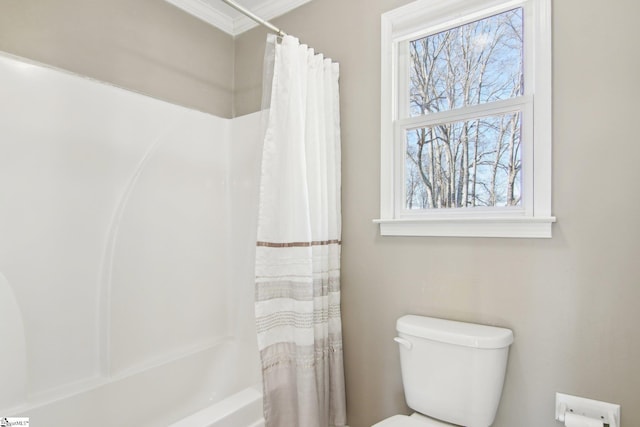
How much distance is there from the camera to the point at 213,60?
92.5 inches

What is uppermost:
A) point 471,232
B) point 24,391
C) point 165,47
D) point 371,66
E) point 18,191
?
point 165,47

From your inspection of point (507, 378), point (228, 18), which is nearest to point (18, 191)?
point (228, 18)

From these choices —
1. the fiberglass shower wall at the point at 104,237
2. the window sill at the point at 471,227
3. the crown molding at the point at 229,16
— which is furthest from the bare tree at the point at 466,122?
the fiberglass shower wall at the point at 104,237

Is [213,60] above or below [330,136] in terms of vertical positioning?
above

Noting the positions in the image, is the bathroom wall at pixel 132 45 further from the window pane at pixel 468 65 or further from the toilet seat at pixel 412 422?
the toilet seat at pixel 412 422

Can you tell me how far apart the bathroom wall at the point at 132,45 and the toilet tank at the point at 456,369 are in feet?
6.23

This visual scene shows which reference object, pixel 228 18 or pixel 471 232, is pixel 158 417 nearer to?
pixel 471 232

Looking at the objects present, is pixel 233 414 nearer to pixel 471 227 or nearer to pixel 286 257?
pixel 286 257

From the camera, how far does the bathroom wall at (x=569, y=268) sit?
121 centimetres

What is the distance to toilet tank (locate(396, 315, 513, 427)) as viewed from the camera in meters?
1.29

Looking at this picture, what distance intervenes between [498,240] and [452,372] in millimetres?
550

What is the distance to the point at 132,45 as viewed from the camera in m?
1.94

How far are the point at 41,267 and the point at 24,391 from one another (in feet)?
1.64

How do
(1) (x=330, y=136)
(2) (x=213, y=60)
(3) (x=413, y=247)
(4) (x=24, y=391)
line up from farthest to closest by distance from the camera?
(2) (x=213, y=60) → (1) (x=330, y=136) → (3) (x=413, y=247) → (4) (x=24, y=391)
